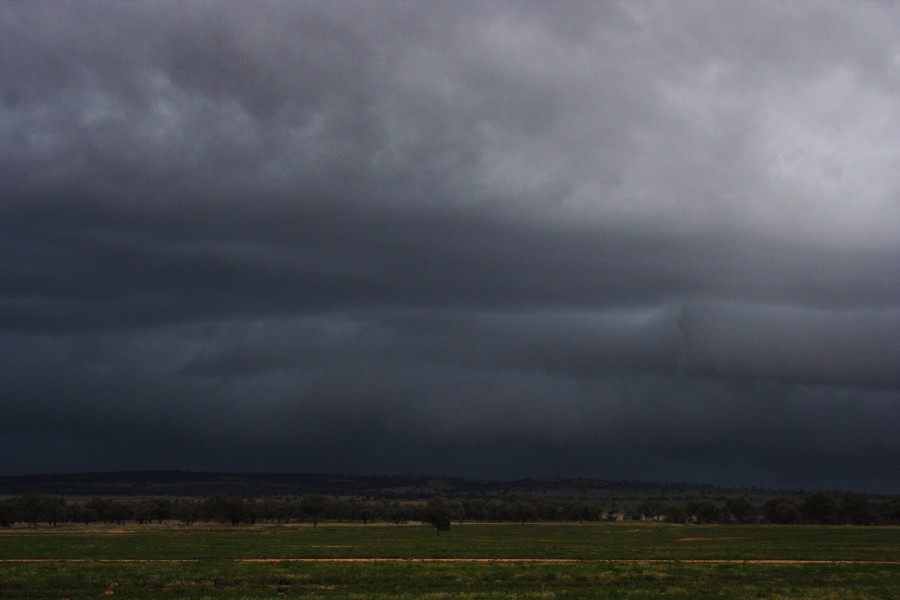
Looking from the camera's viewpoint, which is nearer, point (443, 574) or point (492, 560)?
point (443, 574)

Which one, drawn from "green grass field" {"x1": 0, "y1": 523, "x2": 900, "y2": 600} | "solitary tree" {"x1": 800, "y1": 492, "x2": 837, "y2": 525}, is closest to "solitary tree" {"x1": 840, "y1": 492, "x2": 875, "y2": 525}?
"solitary tree" {"x1": 800, "y1": 492, "x2": 837, "y2": 525}

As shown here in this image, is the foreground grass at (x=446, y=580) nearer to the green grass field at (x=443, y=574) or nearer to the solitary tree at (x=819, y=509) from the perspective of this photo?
the green grass field at (x=443, y=574)

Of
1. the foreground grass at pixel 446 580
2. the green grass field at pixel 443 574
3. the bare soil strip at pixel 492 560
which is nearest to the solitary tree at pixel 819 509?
the green grass field at pixel 443 574

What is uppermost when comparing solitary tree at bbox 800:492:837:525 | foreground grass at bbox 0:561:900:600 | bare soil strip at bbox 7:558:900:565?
foreground grass at bbox 0:561:900:600

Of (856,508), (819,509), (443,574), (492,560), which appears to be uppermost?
(443,574)

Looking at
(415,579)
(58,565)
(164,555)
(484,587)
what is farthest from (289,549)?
(484,587)

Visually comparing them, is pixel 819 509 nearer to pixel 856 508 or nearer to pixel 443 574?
pixel 856 508

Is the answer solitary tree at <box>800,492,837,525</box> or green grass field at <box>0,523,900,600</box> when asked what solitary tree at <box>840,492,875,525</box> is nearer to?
solitary tree at <box>800,492,837,525</box>

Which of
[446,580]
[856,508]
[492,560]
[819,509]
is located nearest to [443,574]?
[446,580]

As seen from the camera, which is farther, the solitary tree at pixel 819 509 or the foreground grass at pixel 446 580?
the solitary tree at pixel 819 509

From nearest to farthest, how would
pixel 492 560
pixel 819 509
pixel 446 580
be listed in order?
1. pixel 446 580
2. pixel 492 560
3. pixel 819 509

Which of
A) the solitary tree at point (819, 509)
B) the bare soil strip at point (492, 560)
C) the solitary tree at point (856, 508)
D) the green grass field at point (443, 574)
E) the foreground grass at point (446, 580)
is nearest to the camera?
the foreground grass at point (446, 580)

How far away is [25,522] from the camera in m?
198

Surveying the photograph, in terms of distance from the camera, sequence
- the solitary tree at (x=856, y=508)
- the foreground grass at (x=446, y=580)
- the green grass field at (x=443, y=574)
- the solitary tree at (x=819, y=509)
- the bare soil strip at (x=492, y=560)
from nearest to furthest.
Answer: the foreground grass at (x=446, y=580), the green grass field at (x=443, y=574), the bare soil strip at (x=492, y=560), the solitary tree at (x=856, y=508), the solitary tree at (x=819, y=509)
